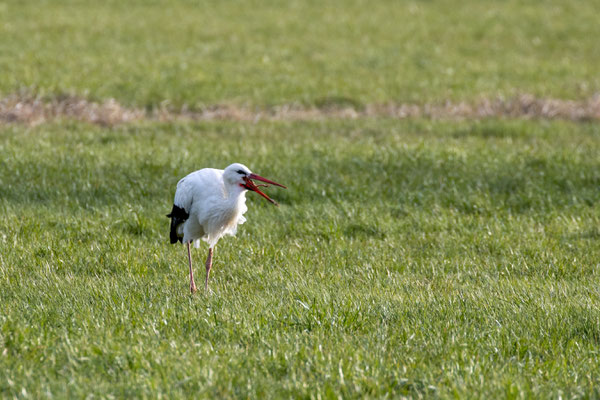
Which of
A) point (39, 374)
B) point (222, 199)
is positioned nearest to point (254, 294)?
point (222, 199)

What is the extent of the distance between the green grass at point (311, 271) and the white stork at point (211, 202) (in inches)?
18.1

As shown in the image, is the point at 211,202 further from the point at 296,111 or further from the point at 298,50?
the point at 298,50

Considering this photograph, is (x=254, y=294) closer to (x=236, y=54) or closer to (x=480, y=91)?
(x=480, y=91)

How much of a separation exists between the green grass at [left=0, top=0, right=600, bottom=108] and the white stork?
10.1 m

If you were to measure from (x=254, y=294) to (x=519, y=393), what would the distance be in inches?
110

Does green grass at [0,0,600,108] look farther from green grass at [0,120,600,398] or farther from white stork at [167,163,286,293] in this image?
white stork at [167,163,286,293]

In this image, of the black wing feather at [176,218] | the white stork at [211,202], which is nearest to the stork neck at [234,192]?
the white stork at [211,202]

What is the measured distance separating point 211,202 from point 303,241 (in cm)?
186

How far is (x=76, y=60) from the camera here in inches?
772

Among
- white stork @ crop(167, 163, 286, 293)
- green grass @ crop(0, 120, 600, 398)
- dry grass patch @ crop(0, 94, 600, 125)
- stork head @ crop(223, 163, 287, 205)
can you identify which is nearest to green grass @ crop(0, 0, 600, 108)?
dry grass patch @ crop(0, 94, 600, 125)

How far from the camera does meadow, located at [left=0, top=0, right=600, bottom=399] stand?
4836mm

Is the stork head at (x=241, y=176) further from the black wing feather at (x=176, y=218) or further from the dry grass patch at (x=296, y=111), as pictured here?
the dry grass patch at (x=296, y=111)

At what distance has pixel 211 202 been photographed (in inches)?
277

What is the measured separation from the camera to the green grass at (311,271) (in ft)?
15.6
